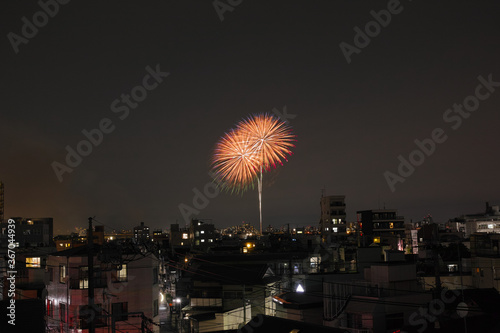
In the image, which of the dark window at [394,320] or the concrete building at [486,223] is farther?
the concrete building at [486,223]

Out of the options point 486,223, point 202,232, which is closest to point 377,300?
point 486,223

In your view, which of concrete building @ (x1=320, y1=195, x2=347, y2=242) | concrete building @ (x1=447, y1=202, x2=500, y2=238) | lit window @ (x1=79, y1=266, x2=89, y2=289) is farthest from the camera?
concrete building @ (x1=320, y1=195, x2=347, y2=242)

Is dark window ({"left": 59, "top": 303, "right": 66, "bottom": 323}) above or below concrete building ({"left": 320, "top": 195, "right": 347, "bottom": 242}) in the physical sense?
below

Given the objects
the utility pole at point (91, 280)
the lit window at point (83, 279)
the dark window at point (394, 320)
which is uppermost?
the utility pole at point (91, 280)

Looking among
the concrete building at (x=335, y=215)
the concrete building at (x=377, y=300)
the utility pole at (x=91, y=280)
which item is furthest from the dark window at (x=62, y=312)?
the concrete building at (x=335, y=215)

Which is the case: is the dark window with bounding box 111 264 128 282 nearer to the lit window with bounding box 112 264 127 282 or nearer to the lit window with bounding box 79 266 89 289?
the lit window with bounding box 112 264 127 282

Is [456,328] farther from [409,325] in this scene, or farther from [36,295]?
[36,295]

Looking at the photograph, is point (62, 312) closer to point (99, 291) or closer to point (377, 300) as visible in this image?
point (99, 291)

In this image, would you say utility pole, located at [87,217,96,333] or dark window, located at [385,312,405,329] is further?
dark window, located at [385,312,405,329]

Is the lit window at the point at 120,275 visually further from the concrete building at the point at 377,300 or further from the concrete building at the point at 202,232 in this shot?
the concrete building at the point at 202,232

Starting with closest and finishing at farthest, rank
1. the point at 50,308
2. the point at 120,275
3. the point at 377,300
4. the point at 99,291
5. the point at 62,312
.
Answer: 1. the point at 377,300
2. the point at 99,291
3. the point at 62,312
4. the point at 120,275
5. the point at 50,308

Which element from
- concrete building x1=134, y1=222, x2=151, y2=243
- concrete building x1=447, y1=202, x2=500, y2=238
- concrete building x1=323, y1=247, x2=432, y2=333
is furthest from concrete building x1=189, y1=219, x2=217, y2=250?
concrete building x1=323, y1=247, x2=432, y2=333
